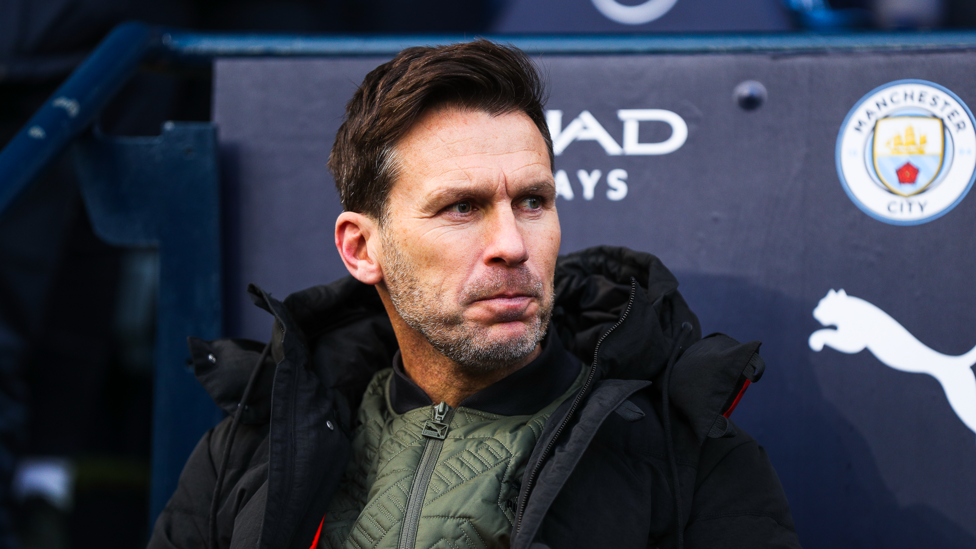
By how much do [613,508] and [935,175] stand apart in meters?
1.00

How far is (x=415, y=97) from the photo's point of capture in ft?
4.18

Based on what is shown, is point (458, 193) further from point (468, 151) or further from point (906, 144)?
point (906, 144)

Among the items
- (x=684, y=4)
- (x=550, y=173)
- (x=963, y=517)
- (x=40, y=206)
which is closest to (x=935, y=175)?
(x=963, y=517)

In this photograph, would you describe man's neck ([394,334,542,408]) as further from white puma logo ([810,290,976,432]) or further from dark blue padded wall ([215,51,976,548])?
white puma logo ([810,290,976,432])

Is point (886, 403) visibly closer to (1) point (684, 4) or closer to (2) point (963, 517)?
(2) point (963, 517)

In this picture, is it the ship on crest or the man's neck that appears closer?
the man's neck

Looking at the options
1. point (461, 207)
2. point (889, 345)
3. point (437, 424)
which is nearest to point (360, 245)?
point (461, 207)

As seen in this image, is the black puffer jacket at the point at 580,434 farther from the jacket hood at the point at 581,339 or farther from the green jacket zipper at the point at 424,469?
the green jacket zipper at the point at 424,469

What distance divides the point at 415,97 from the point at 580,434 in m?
0.60

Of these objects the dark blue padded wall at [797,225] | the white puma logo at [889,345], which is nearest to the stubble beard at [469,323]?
the dark blue padded wall at [797,225]

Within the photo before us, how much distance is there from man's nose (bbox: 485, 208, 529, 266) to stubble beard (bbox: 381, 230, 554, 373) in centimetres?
2

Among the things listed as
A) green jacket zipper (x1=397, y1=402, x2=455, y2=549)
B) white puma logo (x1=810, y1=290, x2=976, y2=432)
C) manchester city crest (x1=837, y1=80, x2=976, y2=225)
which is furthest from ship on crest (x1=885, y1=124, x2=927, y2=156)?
green jacket zipper (x1=397, y1=402, x2=455, y2=549)

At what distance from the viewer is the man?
45.2 inches

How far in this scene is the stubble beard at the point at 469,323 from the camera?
1.21 meters
